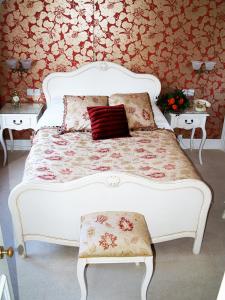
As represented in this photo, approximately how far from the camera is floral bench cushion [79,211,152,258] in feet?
5.79

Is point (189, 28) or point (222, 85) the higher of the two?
point (189, 28)

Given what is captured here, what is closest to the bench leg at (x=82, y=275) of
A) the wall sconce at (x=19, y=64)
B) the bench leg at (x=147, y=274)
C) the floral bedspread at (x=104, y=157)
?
the bench leg at (x=147, y=274)

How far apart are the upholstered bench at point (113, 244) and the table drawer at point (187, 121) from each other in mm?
1942

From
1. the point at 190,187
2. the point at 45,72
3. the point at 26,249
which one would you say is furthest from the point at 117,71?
the point at 26,249

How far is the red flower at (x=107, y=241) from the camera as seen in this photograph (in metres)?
1.78

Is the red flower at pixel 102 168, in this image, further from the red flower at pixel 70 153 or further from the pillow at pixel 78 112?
the pillow at pixel 78 112

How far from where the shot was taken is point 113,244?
1782mm

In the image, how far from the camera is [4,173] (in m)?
3.42

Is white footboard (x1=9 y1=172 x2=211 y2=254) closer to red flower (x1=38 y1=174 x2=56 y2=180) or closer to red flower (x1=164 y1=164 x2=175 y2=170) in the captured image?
red flower (x1=38 y1=174 x2=56 y2=180)

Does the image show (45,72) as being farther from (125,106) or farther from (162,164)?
(162,164)

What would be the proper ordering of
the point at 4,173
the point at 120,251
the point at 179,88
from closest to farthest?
the point at 120,251
the point at 4,173
the point at 179,88

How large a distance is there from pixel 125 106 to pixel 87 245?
1728mm

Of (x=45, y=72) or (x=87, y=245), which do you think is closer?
(x=87, y=245)

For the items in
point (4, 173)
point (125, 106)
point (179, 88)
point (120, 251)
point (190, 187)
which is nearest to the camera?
point (120, 251)
